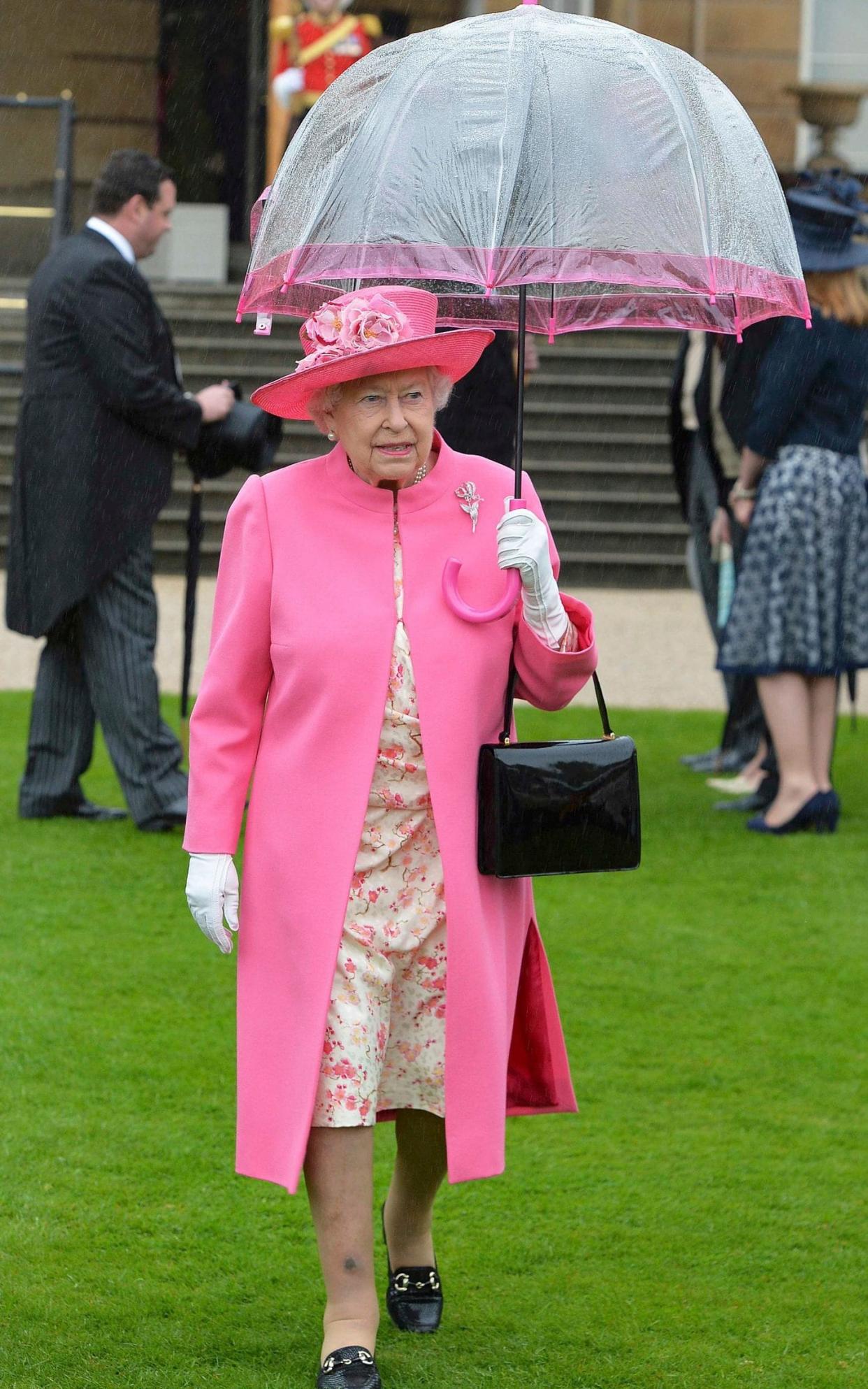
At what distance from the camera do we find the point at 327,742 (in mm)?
3139

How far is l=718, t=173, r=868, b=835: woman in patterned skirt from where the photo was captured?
6.88m

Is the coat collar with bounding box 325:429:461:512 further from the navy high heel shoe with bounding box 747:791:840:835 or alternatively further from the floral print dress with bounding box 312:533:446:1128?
the navy high heel shoe with bounding box 747:791:840:835

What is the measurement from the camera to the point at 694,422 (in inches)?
331

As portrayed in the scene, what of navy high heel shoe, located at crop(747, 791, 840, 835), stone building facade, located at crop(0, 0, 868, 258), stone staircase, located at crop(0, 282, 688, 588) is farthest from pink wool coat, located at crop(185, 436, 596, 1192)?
stone building facade, located at crop(0, 0, 868, 258)

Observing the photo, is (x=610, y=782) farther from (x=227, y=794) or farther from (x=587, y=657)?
(x=227, y=794)

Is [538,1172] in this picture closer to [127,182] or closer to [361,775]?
[361,775]

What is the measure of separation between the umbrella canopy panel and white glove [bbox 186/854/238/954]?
0.87 m

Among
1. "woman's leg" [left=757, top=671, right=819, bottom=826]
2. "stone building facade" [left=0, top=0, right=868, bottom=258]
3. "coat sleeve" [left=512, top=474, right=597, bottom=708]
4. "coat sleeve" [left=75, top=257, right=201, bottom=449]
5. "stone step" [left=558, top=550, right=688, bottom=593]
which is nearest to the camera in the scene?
"coat sleeve" [left=512, top=474, right=597, bottom=708]

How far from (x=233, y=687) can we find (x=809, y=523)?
13.7 ft

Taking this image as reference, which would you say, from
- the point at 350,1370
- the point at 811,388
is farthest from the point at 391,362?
the point at 811,388

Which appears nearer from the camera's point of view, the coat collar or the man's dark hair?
the coat collar

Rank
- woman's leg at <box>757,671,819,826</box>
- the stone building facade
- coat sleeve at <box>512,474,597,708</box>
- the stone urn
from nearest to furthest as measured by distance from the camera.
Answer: coat sleeve at <box>512,474,597,708</box> → woman's leg at <box>757,671,819,826</box> → the stone urn → the stone building facade

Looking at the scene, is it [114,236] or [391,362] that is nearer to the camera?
[391,362]

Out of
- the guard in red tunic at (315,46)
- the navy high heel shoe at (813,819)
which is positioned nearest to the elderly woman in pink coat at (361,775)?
the navy high heel shoe at (813,819)
